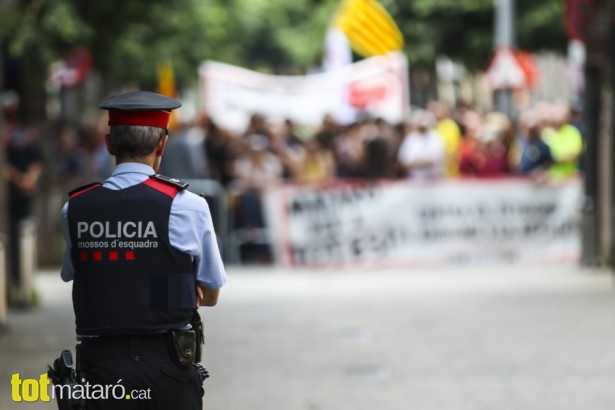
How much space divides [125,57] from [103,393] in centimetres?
2892

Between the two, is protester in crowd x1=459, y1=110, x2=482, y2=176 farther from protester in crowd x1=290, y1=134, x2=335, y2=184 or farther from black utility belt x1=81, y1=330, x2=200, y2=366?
black utility belt x1=81, y1=330, x2=200, y2=366

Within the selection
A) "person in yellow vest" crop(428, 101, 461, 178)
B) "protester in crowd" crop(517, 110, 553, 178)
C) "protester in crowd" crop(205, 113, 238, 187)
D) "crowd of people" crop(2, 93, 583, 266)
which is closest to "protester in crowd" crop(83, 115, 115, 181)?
"crowd of people" crop(2, 93, 583, 266)

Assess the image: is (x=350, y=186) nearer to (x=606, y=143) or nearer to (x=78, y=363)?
A: (x=606, y=143)

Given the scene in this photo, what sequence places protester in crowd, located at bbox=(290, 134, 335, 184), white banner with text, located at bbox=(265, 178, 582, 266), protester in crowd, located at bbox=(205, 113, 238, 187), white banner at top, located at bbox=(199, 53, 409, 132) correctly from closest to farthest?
white banner with text, located at bbox=(265, 178, 582, 266) < protester in crowd, located at bbox=(290, 134, 335, 184) < protester in crowd, located at bbox=(205, 113, 238, 187) < white banner at top, located at bbox=(199, 53, 409, 132)

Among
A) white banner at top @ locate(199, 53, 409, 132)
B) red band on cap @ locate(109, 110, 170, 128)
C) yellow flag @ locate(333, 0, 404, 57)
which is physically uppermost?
Result: yellow flag @ locate(333, 0, 404, 57)

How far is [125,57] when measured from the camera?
34281 millimetres

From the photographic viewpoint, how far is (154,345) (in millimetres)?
5719

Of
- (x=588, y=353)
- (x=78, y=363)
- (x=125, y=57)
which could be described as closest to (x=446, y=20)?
(x=125, y=57)

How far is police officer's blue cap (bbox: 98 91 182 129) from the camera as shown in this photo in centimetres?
577

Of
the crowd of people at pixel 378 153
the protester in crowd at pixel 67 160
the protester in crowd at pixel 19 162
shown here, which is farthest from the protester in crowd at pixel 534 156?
the protester in crowd at pixel 19 162

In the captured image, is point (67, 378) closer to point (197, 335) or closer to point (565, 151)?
point (197, 335)

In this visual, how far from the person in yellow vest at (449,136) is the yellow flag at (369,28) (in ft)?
5.21

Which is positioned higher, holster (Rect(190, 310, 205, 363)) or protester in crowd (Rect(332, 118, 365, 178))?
protester in crowd (Rect(332, 118, 365, 178))

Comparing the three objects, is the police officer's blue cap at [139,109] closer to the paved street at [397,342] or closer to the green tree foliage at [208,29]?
the paved street at [397,342]
